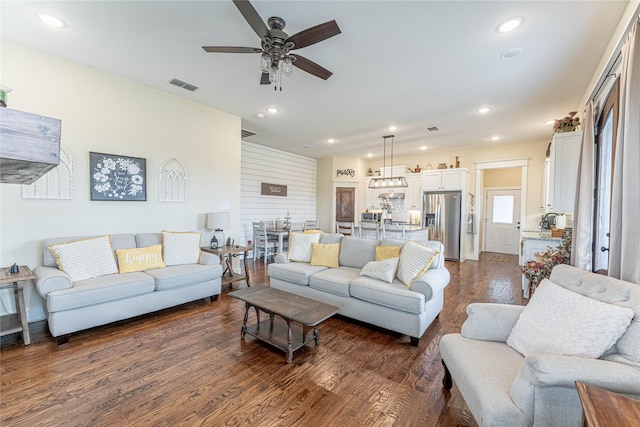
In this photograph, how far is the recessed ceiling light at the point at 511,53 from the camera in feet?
8.89

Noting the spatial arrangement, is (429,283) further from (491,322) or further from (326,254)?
(326,254)

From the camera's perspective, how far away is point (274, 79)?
Answer: 2527mm

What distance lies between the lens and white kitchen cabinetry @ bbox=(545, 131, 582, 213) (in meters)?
3.55

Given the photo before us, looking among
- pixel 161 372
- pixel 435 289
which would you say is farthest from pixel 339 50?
pixel 161 372

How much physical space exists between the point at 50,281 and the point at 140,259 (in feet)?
2.86

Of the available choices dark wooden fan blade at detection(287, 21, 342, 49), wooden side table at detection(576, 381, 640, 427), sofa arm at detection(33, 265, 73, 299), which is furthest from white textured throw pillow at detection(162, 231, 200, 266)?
wooden side table at detection(576, 381, 640, 427)

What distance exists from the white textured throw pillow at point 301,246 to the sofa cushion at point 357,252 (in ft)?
1.61

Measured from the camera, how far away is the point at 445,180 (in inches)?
272

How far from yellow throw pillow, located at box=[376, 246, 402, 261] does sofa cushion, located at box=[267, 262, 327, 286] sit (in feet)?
2.52

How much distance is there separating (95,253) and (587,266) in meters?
5.03

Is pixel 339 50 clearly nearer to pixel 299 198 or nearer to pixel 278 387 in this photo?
pixel 278 387

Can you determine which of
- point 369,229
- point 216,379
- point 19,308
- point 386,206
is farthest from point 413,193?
point 19,308

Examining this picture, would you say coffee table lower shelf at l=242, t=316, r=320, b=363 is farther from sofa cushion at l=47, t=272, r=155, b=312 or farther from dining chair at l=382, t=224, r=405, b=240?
dining chair at l=382, t=224, r=405, b=240

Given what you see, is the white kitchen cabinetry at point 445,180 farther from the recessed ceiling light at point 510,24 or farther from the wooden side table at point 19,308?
the wooden side table at point 19,308
